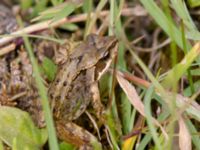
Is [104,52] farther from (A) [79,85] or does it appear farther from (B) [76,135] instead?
(B) [76,135]

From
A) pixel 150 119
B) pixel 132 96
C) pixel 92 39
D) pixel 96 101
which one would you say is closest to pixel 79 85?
pixel 96 101

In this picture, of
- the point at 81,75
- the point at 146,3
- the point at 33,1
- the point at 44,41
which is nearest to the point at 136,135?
the point at 81,75

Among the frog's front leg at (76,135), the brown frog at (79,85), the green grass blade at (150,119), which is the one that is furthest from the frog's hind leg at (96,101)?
the green grass blade at (150,119)

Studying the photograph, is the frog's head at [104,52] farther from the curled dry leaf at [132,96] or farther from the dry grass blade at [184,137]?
the dry grass blade at [184,137]

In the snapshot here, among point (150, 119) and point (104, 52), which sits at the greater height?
point (104, 52)

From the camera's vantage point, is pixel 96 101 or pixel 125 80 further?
pixel 96 101

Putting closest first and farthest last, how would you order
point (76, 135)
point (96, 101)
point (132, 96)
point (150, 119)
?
1. point (150, 119)
2. point (132, 96)
3. point (76, 135)
4. point (96, 101)

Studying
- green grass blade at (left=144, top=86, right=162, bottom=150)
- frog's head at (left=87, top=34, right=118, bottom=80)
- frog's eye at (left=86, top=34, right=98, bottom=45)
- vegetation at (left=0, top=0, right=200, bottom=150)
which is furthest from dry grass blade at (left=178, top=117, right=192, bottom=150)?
frog's eye at (left=86, top=34, right=98, bottom=45)
